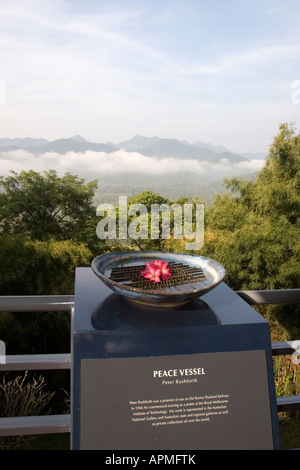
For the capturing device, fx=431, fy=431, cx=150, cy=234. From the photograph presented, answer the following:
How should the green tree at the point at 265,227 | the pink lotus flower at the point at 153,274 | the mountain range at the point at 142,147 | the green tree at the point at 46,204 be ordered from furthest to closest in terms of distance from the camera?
the mountain range at the point at 142,147, the green tree at the point at 46,204, the green tree at the point at 265,227, the pink lotus flower at the point at 153,274

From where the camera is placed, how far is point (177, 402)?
0.69 meters

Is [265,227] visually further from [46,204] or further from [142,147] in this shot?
[142,147]

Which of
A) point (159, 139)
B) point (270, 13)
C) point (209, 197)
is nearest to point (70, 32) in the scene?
point (159, 139)

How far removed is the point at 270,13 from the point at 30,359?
2720 cm

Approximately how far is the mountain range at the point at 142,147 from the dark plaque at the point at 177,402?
21068 mm

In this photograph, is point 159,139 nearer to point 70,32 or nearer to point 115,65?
point 115,65

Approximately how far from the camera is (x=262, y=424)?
72cm

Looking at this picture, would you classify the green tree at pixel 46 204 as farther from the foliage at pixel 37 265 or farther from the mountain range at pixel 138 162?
the foliage at pixel 37 265

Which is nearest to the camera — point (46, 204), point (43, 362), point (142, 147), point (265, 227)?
point (43, 362)

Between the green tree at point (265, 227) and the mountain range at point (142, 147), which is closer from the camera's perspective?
the green tree at point (265, 227)

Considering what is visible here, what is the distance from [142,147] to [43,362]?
26446 millimetres

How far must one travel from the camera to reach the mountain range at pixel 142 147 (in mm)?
22166

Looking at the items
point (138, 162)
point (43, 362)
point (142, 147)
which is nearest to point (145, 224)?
point (138, 162)

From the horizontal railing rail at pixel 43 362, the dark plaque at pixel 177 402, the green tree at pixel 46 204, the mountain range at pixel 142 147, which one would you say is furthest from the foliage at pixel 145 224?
the dark plaque at pixel 177 402
